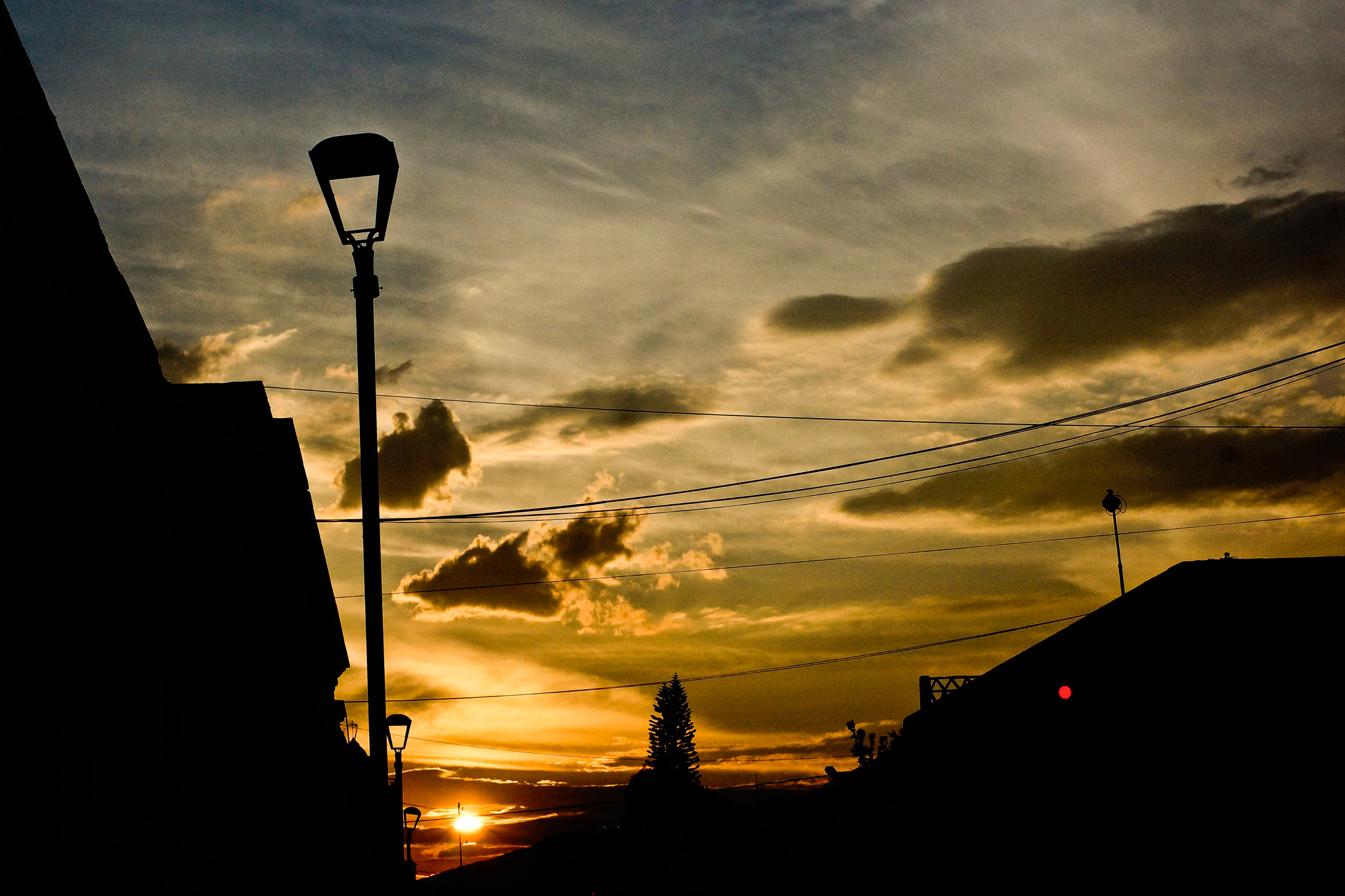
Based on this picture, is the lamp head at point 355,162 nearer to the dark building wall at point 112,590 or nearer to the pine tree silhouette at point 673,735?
the dark building wall at point 112,590

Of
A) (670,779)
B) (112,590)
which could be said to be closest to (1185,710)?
(112,590)

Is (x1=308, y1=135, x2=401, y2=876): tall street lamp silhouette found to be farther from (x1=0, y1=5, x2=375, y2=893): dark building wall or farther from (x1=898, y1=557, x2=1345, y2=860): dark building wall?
(x1=898, y1=557, x2=1345, y2=860): dark building wall

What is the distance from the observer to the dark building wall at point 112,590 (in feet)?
18.9

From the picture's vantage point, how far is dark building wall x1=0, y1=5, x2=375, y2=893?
5.75m

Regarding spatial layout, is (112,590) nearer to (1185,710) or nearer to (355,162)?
(355,162)

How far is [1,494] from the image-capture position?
18.2ft

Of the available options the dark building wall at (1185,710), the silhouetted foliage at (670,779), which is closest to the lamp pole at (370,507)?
the dark building wall at (1185,710)

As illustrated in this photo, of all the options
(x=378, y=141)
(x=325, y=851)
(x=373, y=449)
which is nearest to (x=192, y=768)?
(x=373, y=449)

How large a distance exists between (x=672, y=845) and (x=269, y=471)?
29207 millimetres

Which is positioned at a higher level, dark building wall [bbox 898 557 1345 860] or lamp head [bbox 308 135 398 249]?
lamp head [bbox 308 135 398 249]

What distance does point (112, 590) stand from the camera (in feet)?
22.9

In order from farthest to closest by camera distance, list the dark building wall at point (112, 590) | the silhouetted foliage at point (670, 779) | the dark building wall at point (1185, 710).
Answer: the silhouetted foliage at point (670, 779) → the dark building wall at point (1185, 710) → the dark building wall at point (112, 590)

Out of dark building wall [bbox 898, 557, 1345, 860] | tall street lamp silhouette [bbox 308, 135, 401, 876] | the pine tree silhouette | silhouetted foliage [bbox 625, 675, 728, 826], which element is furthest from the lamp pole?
the pine tree silhouette

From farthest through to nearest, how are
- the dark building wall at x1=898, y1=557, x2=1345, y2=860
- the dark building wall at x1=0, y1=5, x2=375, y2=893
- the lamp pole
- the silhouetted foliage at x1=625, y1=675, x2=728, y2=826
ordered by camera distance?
the silhouetted foliage at x1=625, y1=675, x2=728, y2=826 < the dark building wall at x1=898, y1=557, x2=1345, y2=860 < the lamp pole < the dark building wall at x1=0, y1=5, x2=375, y2=893
